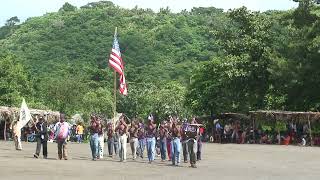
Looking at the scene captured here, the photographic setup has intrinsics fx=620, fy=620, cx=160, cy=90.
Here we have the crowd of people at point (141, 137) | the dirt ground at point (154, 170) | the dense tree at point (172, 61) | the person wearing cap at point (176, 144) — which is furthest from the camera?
the dense tree at point (172, 61)

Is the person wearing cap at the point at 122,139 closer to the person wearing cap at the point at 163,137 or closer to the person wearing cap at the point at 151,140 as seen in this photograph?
the person wearing cap at the point at 151,140

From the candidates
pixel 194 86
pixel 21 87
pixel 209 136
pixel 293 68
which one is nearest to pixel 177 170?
pixel 293 68

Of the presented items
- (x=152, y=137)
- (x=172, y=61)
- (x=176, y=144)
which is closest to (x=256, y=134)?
(x=152, y=137)

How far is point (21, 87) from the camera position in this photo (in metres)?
68.0

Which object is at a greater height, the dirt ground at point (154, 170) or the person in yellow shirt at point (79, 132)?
the person in yellow shirt at point (79, 132)

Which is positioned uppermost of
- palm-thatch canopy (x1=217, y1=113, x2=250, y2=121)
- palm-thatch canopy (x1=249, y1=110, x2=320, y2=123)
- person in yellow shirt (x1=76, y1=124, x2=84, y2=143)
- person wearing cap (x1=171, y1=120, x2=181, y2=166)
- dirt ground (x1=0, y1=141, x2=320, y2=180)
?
palm-thatch canopy (x1=217, y1=113, x2=250, y2=121)

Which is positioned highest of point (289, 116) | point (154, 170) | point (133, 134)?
point (289, 116)

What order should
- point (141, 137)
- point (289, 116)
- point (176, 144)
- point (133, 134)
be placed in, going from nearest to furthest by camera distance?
point (176, 144), point (133, 134), point (141, 137), point (289, 116)

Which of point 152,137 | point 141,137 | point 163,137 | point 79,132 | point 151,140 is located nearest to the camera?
point 151,140

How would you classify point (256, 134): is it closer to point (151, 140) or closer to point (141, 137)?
point (141, 137)

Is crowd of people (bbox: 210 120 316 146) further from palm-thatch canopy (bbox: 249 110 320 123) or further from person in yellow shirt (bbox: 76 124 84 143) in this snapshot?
person in yellow shirt (bbox: 76 124 84 143)

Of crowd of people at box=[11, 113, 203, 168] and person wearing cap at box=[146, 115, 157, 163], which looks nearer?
crowd of people at box=[11, 113, 203, 168]

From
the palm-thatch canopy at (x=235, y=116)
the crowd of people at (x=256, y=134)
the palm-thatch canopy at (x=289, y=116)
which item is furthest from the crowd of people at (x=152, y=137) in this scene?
the palm-thatch canopy at (x=235, y=116)

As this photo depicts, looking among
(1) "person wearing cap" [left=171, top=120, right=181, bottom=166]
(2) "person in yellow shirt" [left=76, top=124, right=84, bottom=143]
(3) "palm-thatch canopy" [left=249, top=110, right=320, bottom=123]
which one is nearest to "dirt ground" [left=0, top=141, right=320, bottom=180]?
(1) "person wearing cap" [left=171, top=120, right=181, bottom=166]
